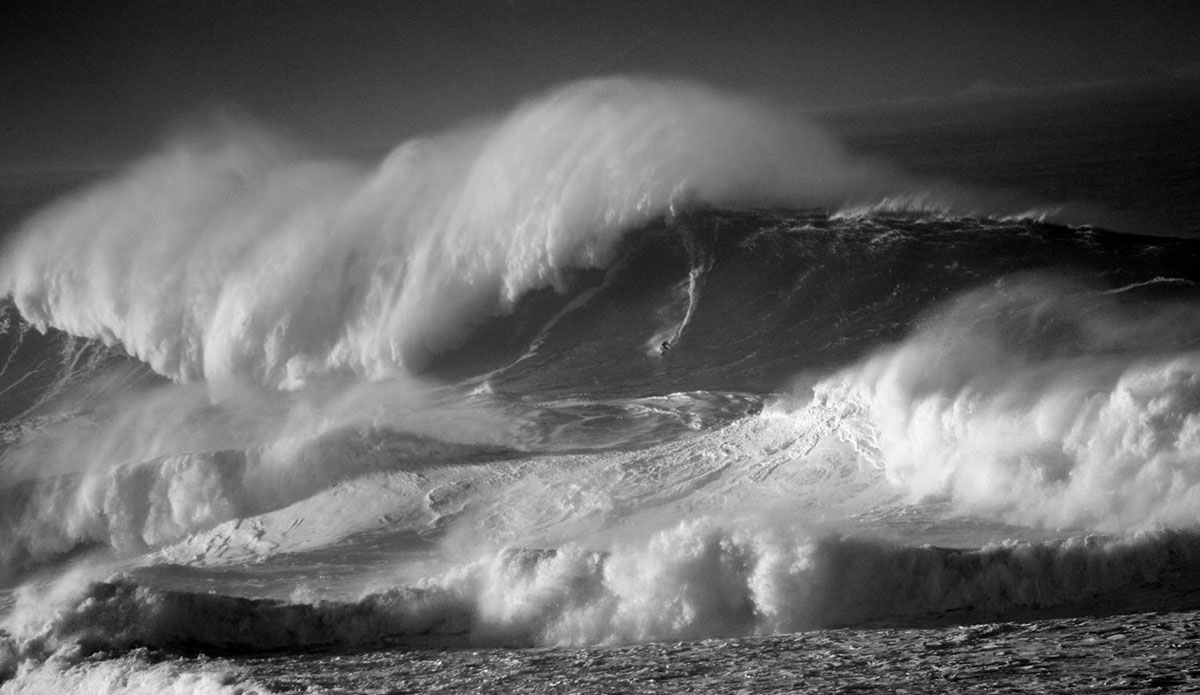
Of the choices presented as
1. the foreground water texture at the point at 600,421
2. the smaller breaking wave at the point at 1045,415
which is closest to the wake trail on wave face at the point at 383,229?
the foreground water texture at the point at 600,421

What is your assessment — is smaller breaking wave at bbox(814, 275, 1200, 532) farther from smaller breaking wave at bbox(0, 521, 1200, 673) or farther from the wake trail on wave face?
the wake trail on wave face

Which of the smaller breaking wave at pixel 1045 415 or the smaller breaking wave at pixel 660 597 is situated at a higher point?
the smaller breaking wave at pixel 1045 415

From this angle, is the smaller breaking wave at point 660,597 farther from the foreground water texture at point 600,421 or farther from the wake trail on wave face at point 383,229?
the wake trail on wave face at point 383,229

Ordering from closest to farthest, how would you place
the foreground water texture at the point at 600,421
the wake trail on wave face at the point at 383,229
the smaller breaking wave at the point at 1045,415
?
the foreground water texture at the point at 600,421 → the smaller breaking wave at the point at 1045,415 → the wake trail on wave face at the point at 383,229

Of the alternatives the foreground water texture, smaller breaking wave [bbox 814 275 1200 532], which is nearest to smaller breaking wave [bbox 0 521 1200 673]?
the foreground water texture

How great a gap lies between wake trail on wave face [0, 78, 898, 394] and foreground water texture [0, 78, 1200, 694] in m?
0.09

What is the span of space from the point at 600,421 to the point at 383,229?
26.5ft

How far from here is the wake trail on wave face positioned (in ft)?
57.4

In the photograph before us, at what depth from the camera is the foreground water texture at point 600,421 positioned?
→ 780cm

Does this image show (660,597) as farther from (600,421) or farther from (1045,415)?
(600,421)

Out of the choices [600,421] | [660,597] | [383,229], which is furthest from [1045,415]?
[383,229]

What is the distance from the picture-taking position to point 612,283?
1778 cm

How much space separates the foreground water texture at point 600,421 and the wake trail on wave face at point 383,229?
0.09 meters

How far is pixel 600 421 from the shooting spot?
1330 cm
